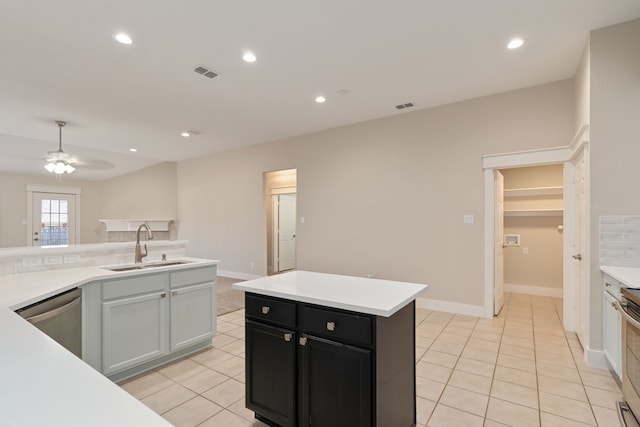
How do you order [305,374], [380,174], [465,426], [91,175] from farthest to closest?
[91,175] < [380,174] < [465,426] < [305,374]

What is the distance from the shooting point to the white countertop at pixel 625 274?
2046 millimetres

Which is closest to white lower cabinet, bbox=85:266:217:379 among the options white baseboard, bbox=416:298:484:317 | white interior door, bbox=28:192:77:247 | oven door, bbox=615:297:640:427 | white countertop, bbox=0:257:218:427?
white countertop, bbox=0:257:218:427

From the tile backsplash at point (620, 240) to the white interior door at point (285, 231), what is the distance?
5992 mm

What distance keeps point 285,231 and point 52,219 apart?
6.13 meters

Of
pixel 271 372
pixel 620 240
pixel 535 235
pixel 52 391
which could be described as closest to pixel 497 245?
pixel 620 240

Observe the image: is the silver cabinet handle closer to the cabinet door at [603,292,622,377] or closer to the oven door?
the oven door

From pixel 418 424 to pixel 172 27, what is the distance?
3.44 m

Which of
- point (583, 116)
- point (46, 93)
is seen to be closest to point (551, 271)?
point (583, 116)

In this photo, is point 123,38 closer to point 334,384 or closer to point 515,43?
point 334,384

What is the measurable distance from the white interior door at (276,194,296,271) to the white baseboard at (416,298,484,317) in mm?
3966

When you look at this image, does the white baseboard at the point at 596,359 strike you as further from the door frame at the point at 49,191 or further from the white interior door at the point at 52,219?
the door frame at the point at 49,191

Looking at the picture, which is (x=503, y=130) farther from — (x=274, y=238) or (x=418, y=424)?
(x=274, y=238)

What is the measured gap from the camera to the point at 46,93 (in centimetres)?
371

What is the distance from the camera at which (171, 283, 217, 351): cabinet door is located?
2766mm
